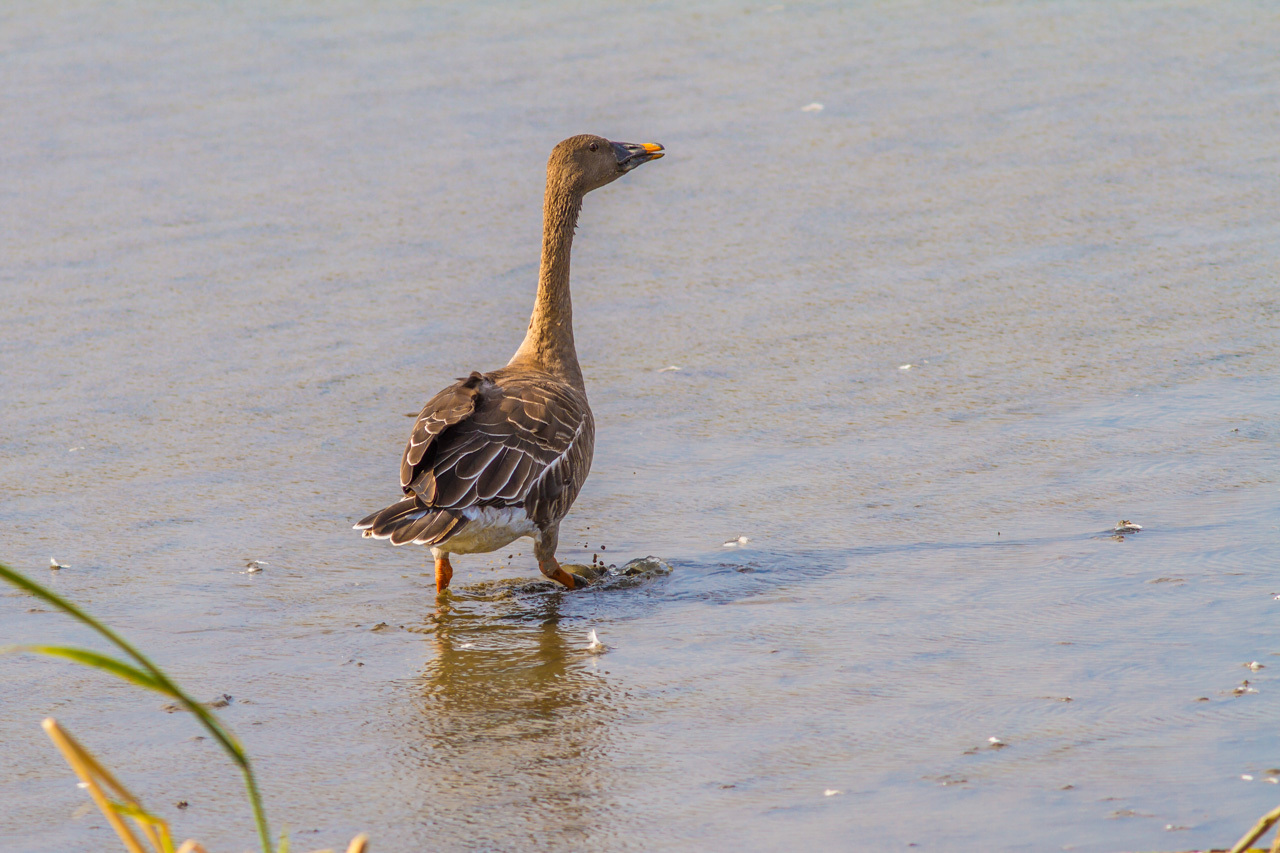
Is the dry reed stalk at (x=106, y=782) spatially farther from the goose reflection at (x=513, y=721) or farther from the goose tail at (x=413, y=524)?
the goose tail at (x=413, y=524)

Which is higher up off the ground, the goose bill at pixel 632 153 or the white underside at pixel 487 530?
the goose bill at pixel 632 153

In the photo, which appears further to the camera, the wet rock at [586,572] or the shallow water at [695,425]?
the wet rock at [586,572]

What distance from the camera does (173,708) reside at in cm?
491

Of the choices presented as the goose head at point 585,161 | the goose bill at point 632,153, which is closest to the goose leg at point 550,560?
the goose head at point 585,161

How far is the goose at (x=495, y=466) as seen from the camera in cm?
545

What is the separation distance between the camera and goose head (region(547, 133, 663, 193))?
7098 millimetres

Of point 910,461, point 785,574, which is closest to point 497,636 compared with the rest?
point 785,574

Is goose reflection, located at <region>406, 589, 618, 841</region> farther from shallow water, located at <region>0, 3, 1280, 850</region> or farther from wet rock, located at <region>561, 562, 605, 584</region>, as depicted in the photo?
wet rock, located at <region>561, 562, 605, 584</region>

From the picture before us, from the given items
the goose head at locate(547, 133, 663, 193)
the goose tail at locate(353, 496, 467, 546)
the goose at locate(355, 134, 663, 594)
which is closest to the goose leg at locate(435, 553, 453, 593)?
the goose at locate(355, 134, 663, 594)

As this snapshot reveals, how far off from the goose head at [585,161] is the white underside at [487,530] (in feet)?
6.68

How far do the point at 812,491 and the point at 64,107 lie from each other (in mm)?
8511

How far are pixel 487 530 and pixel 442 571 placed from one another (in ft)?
1.08

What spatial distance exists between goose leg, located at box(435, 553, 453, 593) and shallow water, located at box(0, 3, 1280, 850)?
11cm

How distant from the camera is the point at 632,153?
7293 mm
